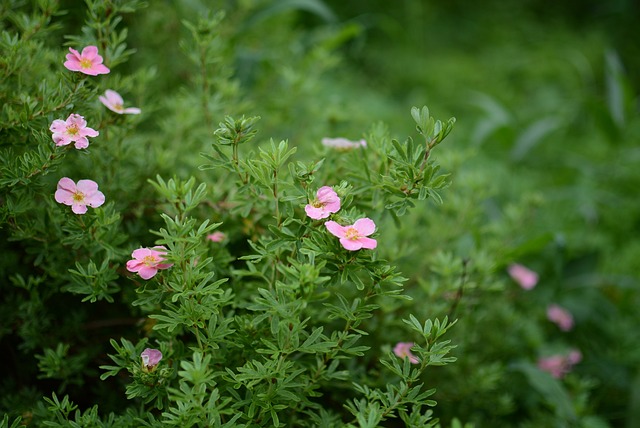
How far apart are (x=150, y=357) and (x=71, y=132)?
0.38 m

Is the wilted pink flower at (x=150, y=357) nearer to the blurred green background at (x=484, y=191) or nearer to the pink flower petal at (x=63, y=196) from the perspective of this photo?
the pink flower petal at (x=63, y=196)

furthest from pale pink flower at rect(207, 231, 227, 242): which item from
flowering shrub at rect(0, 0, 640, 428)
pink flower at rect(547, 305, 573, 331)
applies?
pink flower at rect(547, 305, 573, 331)

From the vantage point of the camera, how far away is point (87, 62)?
3.20ft

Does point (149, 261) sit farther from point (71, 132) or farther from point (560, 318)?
point (560, 318)

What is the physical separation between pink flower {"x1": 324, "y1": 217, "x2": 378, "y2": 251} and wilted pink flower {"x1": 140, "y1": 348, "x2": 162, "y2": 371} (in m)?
0.35

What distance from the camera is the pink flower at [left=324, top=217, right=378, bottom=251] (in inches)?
32.1

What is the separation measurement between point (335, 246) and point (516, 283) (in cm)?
113

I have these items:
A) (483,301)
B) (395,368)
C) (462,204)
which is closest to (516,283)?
(483,301)

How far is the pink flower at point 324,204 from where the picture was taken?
85 centimetres

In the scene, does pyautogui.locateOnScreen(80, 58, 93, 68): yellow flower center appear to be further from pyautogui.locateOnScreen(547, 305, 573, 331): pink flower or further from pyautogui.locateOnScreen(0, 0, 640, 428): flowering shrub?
pyautogui.locateOnScreen(547, 305, 573, 331): pink flower

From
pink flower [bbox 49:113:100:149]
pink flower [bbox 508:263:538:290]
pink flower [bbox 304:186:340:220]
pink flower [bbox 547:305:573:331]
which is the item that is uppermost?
pink flower [bbox 49:113:100:149]

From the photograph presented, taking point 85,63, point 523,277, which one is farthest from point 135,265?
point 523,277

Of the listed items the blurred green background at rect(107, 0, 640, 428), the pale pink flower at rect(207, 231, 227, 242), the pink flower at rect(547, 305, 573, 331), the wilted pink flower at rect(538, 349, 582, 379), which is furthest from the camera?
the pink flower at rect(547, 305, 573, 331)

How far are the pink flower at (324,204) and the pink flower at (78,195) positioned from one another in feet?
1.15
